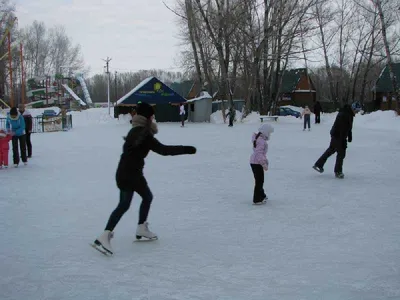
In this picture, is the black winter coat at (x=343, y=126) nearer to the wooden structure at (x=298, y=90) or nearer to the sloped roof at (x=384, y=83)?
the sloped roof at (x=384, y=83)

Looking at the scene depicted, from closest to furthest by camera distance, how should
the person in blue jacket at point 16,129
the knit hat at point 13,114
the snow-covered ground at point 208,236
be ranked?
the snow-covered ground at point 208,236, the knit hat at point 13,114, the person in blue jacket at point 16,129

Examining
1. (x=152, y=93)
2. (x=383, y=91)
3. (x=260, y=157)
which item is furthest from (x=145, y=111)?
(x=383, y=91)

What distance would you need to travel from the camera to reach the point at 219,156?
14078mm

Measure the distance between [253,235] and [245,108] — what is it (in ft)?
102

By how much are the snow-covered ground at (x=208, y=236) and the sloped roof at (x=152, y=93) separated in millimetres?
26381

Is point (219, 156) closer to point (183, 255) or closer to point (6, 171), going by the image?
point (6, 171)

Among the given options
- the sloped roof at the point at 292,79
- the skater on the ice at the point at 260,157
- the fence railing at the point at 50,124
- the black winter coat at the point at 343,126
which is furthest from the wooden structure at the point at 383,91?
the skater on the ice at the point at 260,157

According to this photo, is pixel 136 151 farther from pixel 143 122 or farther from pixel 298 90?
pixel 298 90

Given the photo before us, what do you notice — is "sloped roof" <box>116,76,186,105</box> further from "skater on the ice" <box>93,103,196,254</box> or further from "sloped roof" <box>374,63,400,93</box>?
"skater on the ice" <box>93,103,196,254</box>

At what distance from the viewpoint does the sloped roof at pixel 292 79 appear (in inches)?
2657

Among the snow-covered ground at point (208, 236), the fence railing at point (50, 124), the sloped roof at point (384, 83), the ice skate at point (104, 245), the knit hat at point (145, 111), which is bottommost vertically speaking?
the snow-covered ground at point (208, 236)

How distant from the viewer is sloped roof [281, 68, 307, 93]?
67494mm

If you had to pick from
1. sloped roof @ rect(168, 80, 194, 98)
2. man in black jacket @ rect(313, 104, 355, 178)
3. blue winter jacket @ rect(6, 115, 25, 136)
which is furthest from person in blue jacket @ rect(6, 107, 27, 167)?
sloped roof @ rect(168, 80, 194, 98)

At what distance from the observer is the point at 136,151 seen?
5082 millimetres
